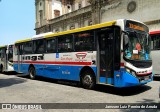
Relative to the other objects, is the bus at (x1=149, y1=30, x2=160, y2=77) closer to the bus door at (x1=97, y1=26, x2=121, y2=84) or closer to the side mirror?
the bus door at (x1=97, y1=26, x2=121, y2=84)

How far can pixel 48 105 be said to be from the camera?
27.3ft

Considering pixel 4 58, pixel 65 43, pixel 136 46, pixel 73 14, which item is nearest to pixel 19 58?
pixel 4 58

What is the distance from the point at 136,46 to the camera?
10.0 metres

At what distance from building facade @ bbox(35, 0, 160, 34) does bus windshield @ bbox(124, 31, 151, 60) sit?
14573 millimetres

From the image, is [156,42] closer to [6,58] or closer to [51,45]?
[51,45]

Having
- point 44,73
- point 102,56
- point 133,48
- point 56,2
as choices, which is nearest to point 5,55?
point 44,73

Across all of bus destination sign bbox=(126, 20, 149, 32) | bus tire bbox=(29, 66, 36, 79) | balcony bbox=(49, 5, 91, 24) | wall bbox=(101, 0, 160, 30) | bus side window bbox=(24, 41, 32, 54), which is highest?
balcony bbox=(49, 5, 91, 24)

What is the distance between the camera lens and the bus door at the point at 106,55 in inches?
399

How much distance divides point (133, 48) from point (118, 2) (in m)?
20.2

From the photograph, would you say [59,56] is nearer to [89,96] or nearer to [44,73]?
[44,73]

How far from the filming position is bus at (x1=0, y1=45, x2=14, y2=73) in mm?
21108

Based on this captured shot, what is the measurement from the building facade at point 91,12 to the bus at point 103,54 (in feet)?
46.5

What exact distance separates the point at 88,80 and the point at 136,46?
9.29 ft

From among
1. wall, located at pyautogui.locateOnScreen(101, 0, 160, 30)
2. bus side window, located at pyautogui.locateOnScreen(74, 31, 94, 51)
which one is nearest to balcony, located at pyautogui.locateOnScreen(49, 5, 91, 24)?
wall, located at pyautogui.locateOnScreen(101, 0, 160, 30)
